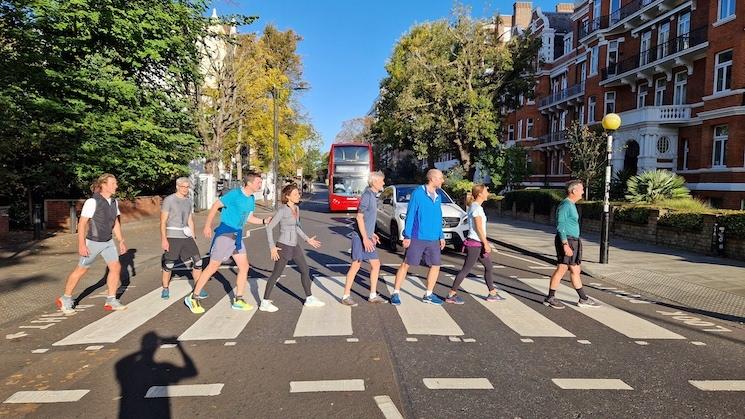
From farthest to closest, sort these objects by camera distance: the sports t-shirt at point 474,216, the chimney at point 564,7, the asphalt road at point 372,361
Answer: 1. the chimney at point 564,7
2. the sports t-shirt at point 474,216
3. the asphalt road at point 372,361

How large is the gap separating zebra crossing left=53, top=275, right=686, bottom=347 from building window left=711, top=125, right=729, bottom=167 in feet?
64.7

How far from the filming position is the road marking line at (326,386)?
12.9ft

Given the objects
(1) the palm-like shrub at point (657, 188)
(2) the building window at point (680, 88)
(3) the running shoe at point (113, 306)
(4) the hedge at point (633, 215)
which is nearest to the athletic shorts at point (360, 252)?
(3) the running shoe at point (113, 306)

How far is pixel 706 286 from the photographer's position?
8.71 meters

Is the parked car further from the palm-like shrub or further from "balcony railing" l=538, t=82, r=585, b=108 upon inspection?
"balcony railing" l=538, t=82, r=585, b=108

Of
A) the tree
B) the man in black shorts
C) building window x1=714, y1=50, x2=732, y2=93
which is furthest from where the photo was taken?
building window x1=714, y1=50, x2=732, y2=93

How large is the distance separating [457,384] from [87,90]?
14.7 metres

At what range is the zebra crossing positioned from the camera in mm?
5453

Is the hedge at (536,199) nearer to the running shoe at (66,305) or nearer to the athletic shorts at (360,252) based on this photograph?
the athletic shorts at (360,252)

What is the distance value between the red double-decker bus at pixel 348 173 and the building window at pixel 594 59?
16.8 meters

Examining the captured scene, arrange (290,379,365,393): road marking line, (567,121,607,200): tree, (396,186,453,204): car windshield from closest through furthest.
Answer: (290,379,365,393): road marking line < (396,186,453,204): car windshield < (567,121,607,200): tree

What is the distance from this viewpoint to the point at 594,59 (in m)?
33.5

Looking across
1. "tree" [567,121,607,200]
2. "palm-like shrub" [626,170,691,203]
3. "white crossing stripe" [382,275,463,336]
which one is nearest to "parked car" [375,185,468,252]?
"white crossing stripe" [382,275,463,336]

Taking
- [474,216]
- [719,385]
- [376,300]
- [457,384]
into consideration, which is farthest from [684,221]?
[457,384]
